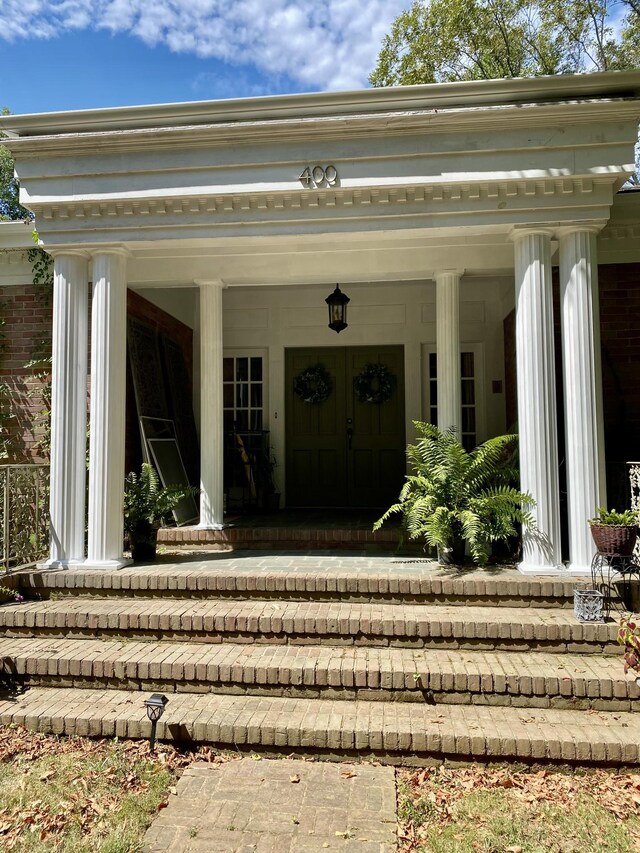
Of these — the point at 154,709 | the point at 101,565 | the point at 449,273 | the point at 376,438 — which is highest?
the point at 449,273

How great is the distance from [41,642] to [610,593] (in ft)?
13.3

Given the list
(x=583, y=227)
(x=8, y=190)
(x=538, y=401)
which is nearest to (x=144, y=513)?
(x=538, y=401)

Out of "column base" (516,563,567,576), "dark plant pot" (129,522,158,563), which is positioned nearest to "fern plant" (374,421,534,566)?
"column base" (516,563,567,576)

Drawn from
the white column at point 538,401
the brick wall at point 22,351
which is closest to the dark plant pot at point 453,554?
the white column at point 538,401

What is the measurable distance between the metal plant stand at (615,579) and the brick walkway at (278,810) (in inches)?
78.4

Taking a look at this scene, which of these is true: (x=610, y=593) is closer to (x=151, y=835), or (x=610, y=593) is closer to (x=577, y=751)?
(x=577, y=751)

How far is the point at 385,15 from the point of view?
11492mm

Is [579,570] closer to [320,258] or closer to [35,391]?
[320,258]

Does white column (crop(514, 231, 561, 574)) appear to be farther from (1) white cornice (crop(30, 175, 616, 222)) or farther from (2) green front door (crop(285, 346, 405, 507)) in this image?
(2) green front door (crop(285, 346, 405, 507))

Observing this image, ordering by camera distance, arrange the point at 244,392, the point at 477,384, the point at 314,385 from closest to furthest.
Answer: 1. the point at 477,384
2. the point at 314,385
3. the point at 244,392

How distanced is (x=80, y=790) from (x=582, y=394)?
4.05m

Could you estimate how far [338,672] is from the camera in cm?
320

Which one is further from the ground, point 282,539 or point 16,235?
point 16,235

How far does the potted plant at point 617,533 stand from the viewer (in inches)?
141
